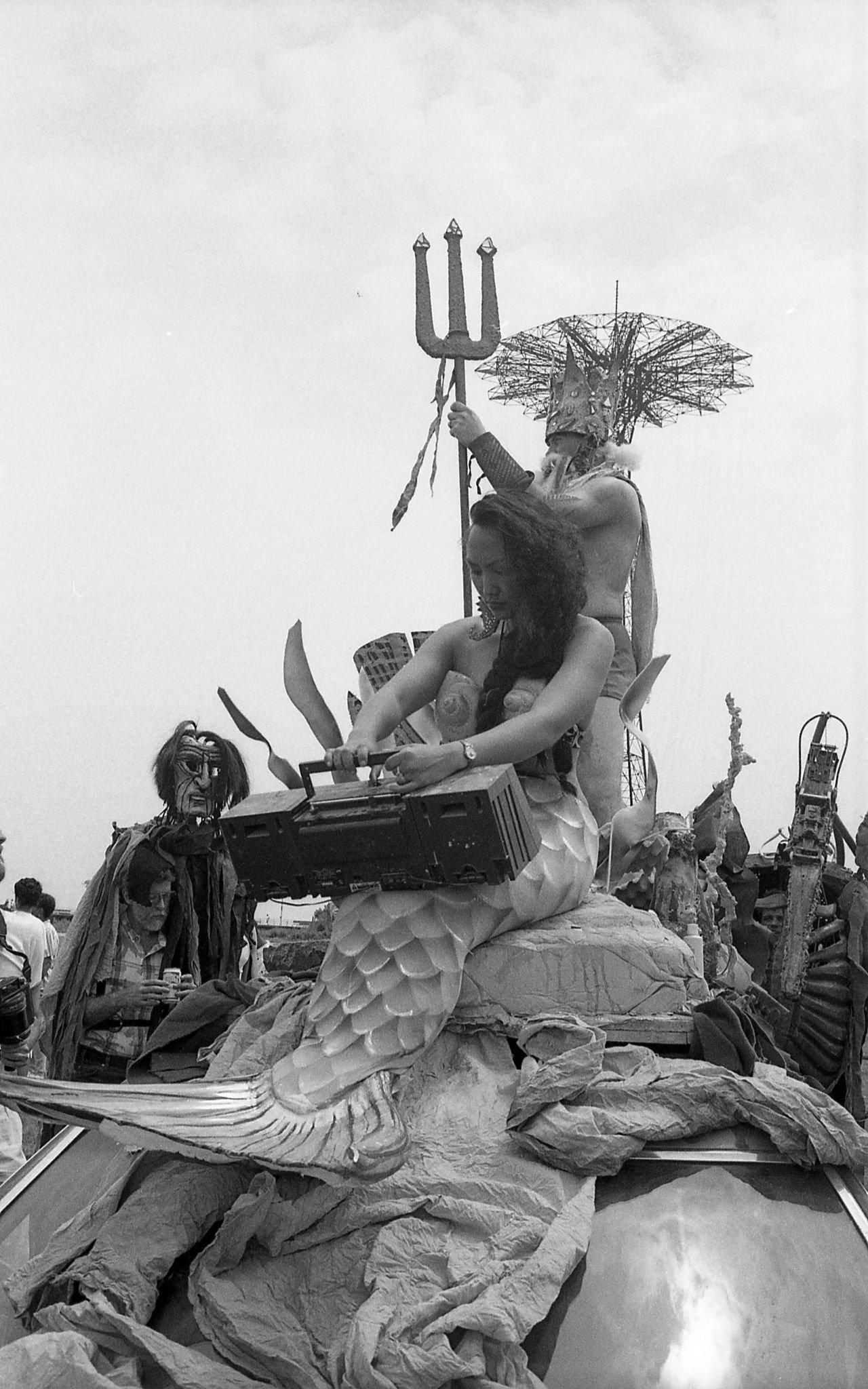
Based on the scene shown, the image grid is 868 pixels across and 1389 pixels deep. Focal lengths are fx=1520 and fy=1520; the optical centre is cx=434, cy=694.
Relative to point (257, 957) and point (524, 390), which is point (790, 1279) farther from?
point (524, 390)

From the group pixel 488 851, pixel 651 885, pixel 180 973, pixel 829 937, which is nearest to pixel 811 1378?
pixel 488 851

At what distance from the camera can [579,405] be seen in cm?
500

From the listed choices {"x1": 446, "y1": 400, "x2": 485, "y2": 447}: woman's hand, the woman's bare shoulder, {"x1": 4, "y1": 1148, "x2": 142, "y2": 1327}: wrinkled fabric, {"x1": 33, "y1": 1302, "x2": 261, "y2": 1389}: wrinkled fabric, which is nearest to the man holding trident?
{"x1": 446, "y1": 400, "x2": 485, "y2": 447}: woman's hand

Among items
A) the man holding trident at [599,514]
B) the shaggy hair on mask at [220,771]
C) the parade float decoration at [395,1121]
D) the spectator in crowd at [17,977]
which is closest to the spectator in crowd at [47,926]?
the spectator in crowd at [17,977]

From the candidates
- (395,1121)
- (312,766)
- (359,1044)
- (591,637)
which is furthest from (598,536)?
(395,1121)

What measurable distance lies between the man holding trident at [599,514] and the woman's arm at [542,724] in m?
0.45

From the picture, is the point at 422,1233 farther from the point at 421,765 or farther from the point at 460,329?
the point at 460,329

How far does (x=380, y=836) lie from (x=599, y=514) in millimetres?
1879

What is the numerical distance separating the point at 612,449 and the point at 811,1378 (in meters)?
3.14

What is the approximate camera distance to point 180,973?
5.07m

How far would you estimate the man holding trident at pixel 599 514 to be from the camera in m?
4.01

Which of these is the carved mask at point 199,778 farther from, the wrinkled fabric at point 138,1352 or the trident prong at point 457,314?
the wrinkled fabric at point 138,1352

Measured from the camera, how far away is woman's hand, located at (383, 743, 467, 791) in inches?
116

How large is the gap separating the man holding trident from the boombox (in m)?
0.92
